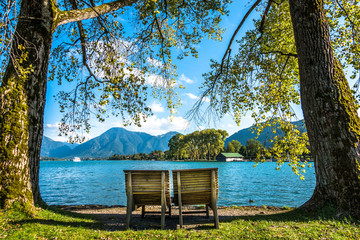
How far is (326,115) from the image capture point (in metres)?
5.07

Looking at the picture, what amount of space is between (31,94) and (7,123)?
91 centimetres

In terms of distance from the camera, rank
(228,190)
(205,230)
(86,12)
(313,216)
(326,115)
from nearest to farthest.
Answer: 1. (205,230)
2. (313,216)
3. (326,115)
4. (86,12)
5. (228,190)

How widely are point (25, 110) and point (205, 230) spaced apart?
17.0ft

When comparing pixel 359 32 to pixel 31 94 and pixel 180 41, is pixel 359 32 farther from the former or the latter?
pixel 31 94

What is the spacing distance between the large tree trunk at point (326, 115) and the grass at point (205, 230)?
0.59 m

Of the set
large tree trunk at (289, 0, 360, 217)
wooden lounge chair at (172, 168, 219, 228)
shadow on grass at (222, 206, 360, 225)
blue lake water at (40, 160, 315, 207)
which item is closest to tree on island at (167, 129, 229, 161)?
blue lake water at (40, 160, 315, 207)

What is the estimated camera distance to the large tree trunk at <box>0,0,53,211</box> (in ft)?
14.8

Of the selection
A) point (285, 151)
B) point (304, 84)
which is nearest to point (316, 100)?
point (304, 84)

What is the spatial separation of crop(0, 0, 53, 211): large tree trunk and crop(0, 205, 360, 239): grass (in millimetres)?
537

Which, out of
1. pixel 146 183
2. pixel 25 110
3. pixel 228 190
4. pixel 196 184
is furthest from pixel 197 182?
pixel 228 190

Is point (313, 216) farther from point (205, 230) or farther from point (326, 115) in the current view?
point (205, 230)

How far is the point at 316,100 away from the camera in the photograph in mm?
5238

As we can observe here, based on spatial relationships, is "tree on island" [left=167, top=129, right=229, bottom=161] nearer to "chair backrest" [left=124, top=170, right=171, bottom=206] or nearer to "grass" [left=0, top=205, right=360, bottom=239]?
"chair backrest" [left=124, top=170, right=171, bottom=206]

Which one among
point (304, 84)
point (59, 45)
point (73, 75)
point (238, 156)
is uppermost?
point (59, 45)
